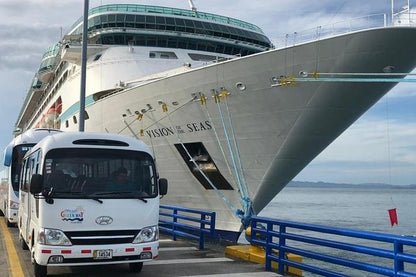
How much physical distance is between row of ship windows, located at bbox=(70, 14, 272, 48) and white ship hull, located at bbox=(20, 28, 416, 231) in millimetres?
5503

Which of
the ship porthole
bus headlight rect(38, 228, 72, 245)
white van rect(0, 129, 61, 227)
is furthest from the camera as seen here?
white van rect(0, 129, 61, 227)

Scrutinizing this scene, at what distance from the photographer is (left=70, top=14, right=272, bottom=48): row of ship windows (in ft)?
65.9

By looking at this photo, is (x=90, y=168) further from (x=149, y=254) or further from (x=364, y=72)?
(x=364, y=72)

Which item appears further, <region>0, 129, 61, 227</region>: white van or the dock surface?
<region>0, 129, 61, 227</region>: white van

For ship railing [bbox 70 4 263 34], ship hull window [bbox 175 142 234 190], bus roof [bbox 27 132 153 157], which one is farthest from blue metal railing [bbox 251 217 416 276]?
ship railing [bbox 70 4 263 34]

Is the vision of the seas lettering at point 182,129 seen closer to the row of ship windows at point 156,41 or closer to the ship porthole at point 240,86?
the ship porthole at point 240,86

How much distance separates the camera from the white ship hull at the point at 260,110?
36.4 feet

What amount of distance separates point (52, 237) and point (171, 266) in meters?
2.47

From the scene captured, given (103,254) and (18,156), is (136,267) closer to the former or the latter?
(103,254)

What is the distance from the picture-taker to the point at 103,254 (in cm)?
677

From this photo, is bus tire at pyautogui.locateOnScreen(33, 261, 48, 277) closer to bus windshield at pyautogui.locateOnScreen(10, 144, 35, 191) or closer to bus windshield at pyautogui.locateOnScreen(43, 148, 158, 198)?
bus windshield at pyautogui.locateOnScreen(43, 148, 158, 198)

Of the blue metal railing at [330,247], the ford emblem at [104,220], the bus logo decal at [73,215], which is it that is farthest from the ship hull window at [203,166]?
the bus logo decal at [73,215]

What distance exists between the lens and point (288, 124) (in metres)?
12.2

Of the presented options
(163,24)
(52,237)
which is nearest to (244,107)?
(52,237)
